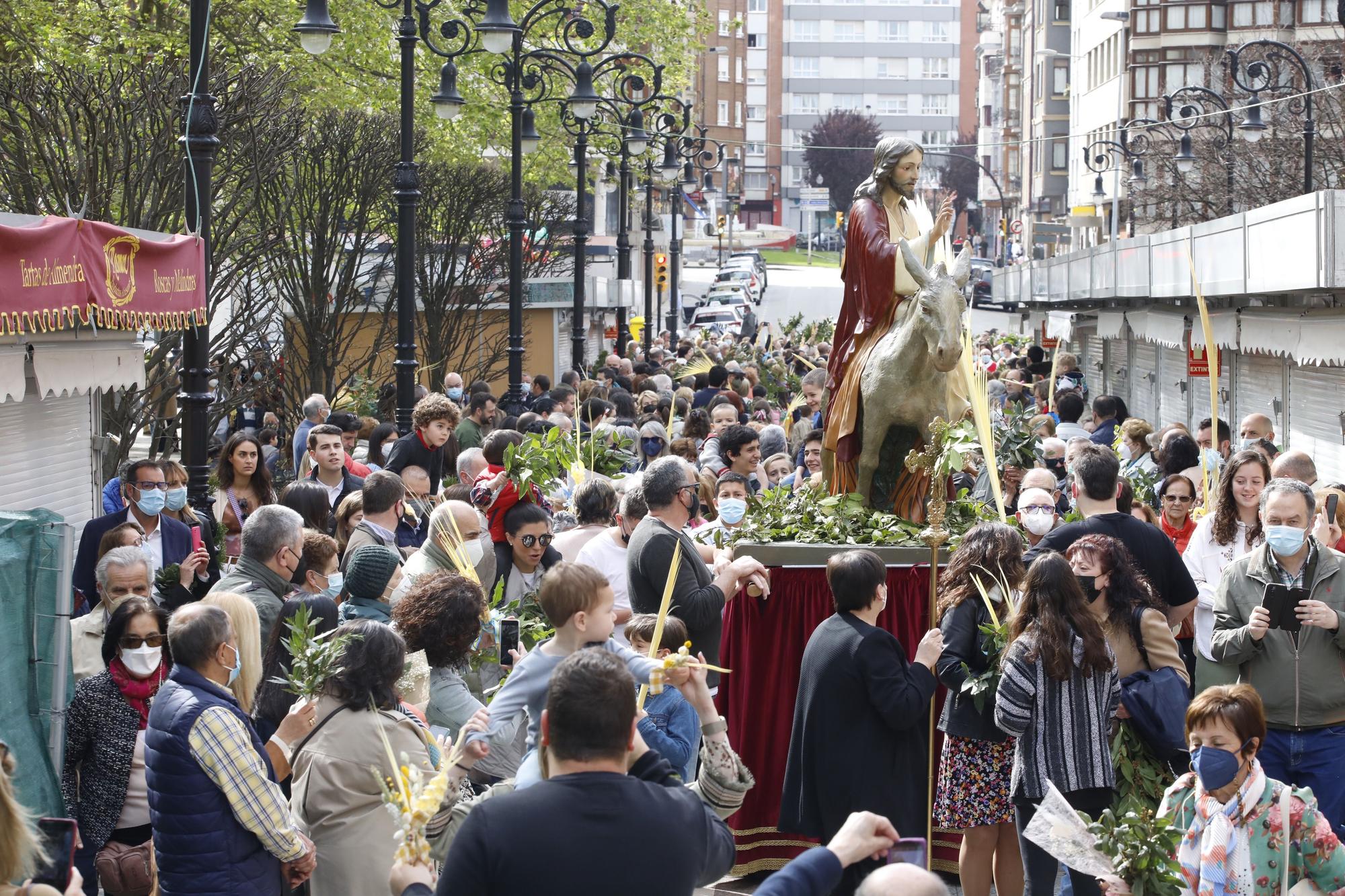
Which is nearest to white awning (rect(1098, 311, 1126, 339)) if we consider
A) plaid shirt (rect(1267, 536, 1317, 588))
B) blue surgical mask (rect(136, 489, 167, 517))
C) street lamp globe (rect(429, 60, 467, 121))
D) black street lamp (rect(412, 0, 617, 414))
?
black street lamp (rect(412, 0, 617, 414))

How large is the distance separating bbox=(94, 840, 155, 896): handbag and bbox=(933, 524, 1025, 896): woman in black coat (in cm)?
309

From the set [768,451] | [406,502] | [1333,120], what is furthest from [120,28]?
[1333,120]

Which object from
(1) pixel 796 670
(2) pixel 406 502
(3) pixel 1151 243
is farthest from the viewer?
(3) pixel 1151 243

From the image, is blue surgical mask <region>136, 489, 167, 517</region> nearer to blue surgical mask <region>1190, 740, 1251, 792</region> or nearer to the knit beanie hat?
the knit beanie hat

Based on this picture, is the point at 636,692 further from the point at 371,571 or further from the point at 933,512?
the point at 933,512

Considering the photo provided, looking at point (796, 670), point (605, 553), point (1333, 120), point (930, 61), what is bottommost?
point (796, 670)

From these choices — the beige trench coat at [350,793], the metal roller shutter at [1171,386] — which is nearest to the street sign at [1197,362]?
the metal roller shutter at [1171,386]

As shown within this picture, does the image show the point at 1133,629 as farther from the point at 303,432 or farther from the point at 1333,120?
the point at 1333,120

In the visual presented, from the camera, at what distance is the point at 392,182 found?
27.2 metres

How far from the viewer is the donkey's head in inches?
387

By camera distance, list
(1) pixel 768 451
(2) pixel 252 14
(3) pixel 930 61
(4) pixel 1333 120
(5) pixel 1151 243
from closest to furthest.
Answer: (1) pixel 768 451 → (5) pixel 1151 243 → (2) pixel 252 14 → (4) pixel 1333 120 → (3) pixel 930 61

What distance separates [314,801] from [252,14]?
2462 cm

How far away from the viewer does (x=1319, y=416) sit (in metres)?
19.2

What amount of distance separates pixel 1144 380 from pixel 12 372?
2449 cm
